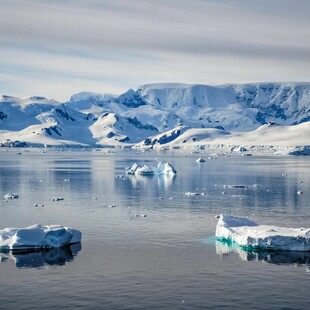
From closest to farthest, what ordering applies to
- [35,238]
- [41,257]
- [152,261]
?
[152,261] < [41,257] < [35,238]

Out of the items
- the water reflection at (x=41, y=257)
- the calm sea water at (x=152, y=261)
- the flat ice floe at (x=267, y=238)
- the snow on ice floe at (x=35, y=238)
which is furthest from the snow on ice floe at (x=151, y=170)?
the water reflection at (x=41, y=257)

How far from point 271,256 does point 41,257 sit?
69.4ft

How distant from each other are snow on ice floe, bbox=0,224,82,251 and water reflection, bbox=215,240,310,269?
15203mm

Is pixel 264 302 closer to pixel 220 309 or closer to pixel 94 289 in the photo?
pixel 220 309

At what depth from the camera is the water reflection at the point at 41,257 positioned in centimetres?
5000

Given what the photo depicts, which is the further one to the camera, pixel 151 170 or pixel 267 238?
pixel 151 170

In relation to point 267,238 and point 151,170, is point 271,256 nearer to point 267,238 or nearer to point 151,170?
point 267,238

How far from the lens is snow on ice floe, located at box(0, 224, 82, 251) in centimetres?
5442

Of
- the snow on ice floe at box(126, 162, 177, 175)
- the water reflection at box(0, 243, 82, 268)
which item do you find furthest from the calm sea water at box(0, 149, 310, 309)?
the snow on ice floe at box(126, 162, 177, 175)

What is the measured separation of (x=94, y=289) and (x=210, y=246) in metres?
17.9

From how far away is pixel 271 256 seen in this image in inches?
2093

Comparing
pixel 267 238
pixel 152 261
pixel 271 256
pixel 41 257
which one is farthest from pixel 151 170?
pixel 152 261

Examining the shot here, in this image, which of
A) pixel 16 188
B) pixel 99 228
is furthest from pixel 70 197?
pixel 99 228

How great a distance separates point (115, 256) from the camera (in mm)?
52969
